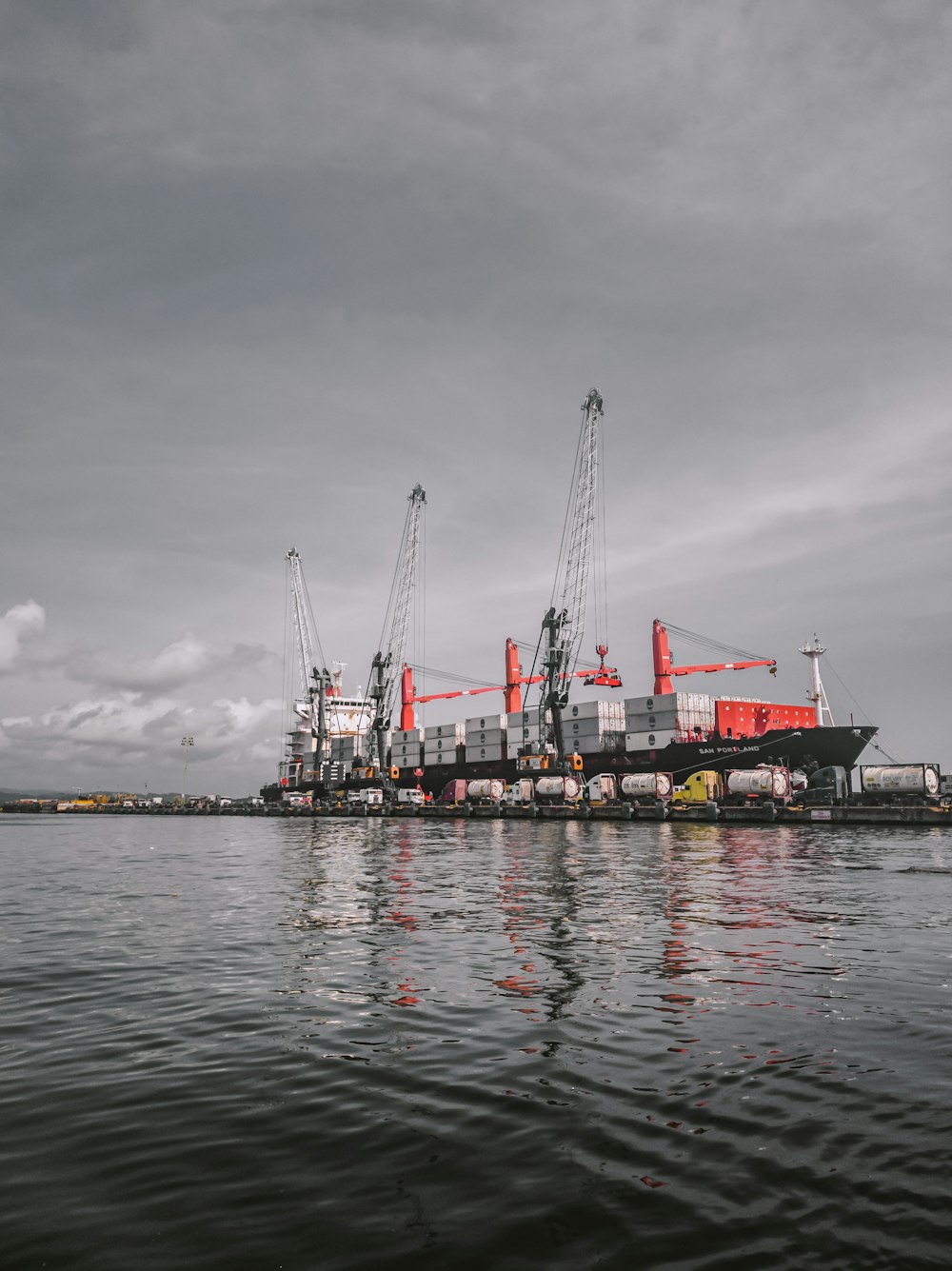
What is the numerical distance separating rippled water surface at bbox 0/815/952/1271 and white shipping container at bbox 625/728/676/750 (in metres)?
94.5

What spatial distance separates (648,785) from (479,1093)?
100199 mm

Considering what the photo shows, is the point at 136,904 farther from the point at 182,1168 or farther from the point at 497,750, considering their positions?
the point at 497,750

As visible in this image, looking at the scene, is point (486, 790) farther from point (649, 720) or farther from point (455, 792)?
point (649, 720)

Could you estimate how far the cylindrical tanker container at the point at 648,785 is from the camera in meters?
104

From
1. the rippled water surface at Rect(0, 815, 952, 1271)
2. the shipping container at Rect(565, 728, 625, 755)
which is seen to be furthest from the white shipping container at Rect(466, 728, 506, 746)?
the rippled water surface at Rect(0, 815, 952, 1271)

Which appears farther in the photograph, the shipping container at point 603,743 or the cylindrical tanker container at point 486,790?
the shipping container at point 603,743

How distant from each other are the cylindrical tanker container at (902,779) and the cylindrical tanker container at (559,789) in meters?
36.6

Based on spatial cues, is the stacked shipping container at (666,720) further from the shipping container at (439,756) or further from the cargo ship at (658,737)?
the shipping container at (439,756)

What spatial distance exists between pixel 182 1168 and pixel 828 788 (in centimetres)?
9666

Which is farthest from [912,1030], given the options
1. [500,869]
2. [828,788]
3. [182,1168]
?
[828,788]

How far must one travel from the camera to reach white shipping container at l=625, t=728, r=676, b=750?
11519cm

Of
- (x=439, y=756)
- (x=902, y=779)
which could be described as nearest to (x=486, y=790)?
(x=439, y=756)

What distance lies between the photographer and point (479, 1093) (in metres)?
8.95

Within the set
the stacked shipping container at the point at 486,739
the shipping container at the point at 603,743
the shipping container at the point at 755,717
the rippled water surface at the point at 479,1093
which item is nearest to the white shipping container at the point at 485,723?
the stacked shipping container at the point at 486,739
